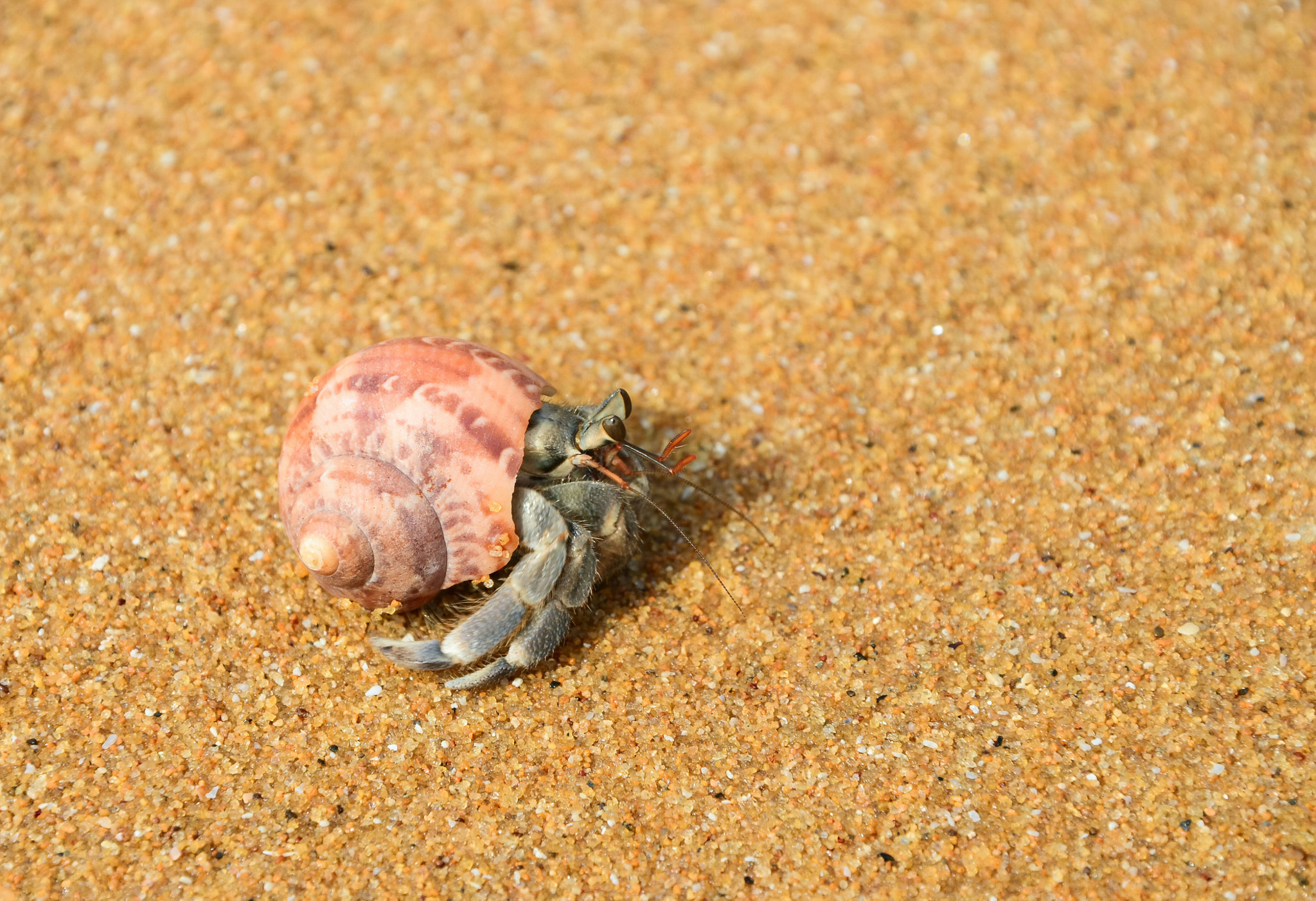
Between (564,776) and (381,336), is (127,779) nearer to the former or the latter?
(564,776)

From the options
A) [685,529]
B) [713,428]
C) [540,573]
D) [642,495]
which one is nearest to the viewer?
[540,573]

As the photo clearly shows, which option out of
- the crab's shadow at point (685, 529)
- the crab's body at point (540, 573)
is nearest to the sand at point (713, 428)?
the crab's shadow at point (685, 529)

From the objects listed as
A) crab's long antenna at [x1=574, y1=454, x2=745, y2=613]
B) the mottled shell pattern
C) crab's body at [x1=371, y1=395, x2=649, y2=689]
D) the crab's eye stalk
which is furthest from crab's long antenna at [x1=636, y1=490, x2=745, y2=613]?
the mottled shell pattern

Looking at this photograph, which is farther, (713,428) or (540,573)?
(713,428)

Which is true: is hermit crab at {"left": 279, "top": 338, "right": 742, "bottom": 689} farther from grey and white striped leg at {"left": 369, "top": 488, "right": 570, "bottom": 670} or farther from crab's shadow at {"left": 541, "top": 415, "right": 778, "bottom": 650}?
crab's shadow at {"left": 541, "top": 415, "right": 778, "bottom": 650}

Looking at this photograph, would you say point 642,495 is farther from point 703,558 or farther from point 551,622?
point 551,622

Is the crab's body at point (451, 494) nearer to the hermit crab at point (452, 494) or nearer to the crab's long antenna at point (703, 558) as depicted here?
the hermit crab at point (452, 494)

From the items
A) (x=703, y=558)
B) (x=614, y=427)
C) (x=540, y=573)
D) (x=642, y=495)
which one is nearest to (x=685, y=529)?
(x=703, y=558)

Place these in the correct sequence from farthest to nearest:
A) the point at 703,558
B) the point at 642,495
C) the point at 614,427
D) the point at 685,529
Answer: the point at 685,529
the point at 703,558
the point at 642,495
the point at 614,427
